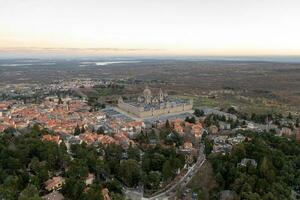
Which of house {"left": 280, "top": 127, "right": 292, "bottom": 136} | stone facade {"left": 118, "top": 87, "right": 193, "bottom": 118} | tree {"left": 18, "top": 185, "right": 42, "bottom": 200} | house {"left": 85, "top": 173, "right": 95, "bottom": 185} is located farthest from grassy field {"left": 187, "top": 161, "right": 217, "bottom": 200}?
stone facade {"left": 118, "top": 87, "right": 193, "bottom": 118}

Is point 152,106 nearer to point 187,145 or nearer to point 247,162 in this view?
point 187,145

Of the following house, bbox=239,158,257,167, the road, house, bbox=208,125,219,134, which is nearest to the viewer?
the road

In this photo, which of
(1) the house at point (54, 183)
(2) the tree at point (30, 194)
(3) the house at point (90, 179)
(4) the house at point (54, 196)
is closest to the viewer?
(2) the tree at point (30, 194)

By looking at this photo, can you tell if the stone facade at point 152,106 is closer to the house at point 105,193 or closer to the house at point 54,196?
the house at point 105,193

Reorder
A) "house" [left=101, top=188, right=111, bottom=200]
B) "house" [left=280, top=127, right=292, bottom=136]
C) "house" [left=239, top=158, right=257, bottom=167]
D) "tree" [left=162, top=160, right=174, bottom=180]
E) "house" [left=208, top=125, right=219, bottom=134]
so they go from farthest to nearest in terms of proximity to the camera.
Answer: "house" [left=208, top=125, right=219, bottom=134]
"house" [left=280, top=127, right=292, bottom=136]
"house" [left=239, top=158, right=257, bottom=167]
"tree" [left=162, top=160, right=174, bottom=180]
"house" [left=101, top=188, right=111, bottom=200]

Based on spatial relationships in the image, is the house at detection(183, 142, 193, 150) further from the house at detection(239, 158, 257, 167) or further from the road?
the house at detection(239, 158, 257, 167)

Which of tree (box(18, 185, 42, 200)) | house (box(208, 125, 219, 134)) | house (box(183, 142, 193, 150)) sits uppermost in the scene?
tree (box(18, 185, 42, 200))

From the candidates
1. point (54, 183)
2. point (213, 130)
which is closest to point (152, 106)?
point (213, 130)

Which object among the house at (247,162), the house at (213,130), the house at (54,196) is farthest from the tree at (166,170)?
the house at (213,130)
